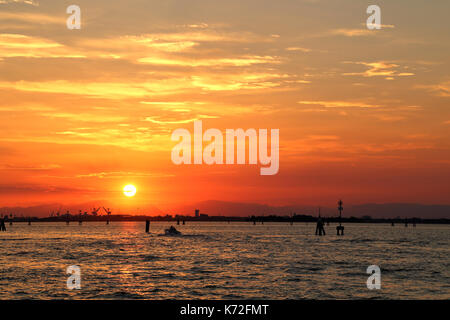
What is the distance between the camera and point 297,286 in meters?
36.7

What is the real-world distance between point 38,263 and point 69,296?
26.7m

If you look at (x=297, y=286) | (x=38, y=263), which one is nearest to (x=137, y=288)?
(x=297, y=286)

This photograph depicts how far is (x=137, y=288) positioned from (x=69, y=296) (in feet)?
17.9

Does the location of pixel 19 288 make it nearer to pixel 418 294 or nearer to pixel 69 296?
pixel 69 296

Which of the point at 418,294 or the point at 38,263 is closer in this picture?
the point at 418,294

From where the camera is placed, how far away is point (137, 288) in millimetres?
35438

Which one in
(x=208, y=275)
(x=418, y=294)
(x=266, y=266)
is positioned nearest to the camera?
(x=418, y=294)
